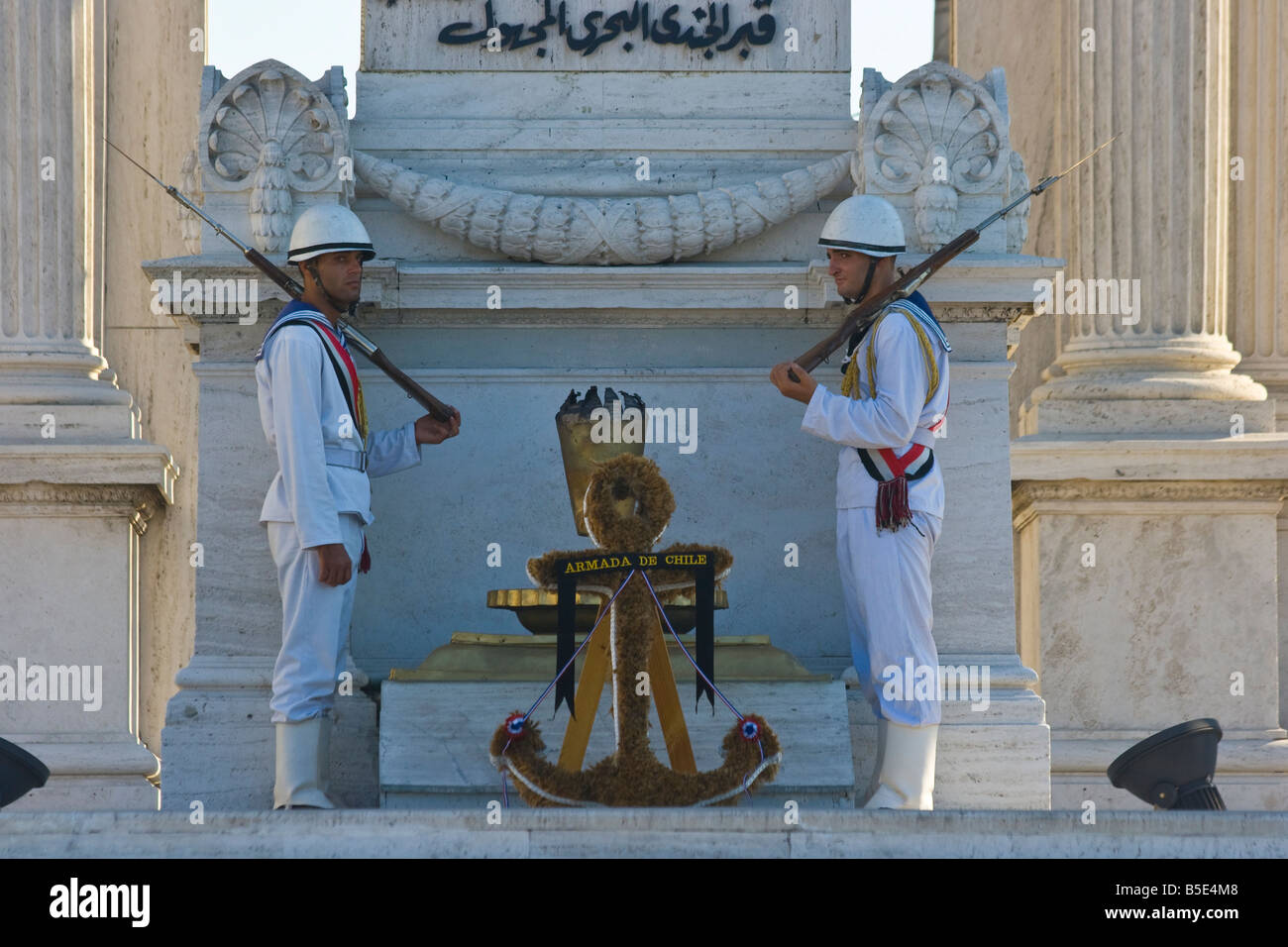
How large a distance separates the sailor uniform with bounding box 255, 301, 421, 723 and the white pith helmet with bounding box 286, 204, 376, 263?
0.27 meters

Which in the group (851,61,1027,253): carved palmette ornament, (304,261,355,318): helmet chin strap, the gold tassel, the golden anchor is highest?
(851,61,1027,253): carved palmette ornament

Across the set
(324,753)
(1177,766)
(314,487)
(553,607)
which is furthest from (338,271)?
(1177,766)

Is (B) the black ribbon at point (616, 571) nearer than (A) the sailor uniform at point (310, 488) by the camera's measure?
Yes

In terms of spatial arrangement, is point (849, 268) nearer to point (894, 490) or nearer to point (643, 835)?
point (894, 490)

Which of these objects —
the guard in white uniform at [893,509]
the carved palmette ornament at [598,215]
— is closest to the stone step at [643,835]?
the guard in white uniform at [893,509]

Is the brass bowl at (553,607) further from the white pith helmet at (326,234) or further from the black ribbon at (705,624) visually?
the white pith helmet at (326,234)

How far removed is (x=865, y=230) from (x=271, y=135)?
311cm

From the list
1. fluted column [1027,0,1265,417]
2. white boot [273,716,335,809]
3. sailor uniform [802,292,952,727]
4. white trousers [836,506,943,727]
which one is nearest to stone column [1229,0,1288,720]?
fluted column [1027,0,1265,417]

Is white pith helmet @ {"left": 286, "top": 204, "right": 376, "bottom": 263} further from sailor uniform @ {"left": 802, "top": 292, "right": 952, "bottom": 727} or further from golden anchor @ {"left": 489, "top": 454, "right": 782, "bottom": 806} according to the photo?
sailor uniform @ {"left": 802, "top": 292, "right": 952, "bottom": 727}

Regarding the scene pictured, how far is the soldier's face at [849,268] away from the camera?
1175cm

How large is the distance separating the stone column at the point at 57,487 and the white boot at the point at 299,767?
3.24m

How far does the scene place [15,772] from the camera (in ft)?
35.6

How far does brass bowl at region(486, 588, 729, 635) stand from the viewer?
11688 mm

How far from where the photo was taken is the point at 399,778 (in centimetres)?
1159
